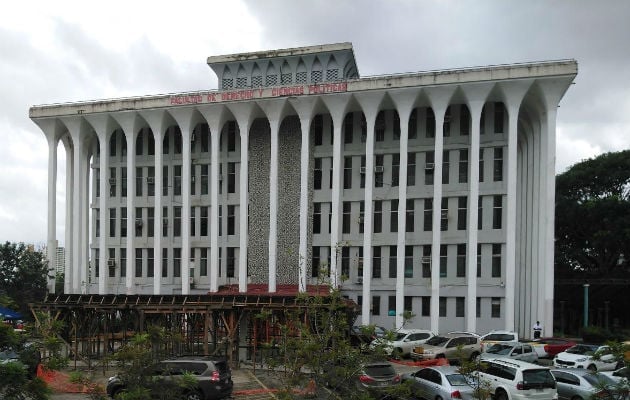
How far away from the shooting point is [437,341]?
2756cm

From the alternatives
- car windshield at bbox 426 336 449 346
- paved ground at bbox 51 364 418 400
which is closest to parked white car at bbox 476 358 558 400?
paved ground at bbox 51 364 418 400

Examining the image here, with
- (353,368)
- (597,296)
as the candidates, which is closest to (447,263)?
(597,296)

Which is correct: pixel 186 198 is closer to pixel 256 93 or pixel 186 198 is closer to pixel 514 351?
pixel 256 93

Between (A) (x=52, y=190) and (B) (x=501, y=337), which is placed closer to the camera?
(B) (x=501, y=337)

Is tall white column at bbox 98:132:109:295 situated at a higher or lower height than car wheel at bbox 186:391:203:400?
higher

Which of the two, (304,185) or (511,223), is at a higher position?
(304,185)

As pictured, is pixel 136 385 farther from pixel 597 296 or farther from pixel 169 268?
pixel 597 296

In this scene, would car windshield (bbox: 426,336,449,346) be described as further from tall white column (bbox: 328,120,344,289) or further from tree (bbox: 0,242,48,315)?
tree (bbox: 0,242,48,315)

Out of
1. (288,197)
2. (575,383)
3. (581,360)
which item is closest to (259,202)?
(288,197)

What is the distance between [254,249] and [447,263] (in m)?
14.9

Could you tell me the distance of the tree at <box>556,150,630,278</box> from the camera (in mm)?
45125

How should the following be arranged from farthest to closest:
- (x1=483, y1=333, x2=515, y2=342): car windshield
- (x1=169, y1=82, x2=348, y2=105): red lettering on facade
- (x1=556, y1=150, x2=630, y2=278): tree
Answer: (x1=556, y1=150, x2=630, y2=278): tree → (x1=169, y1=82, x2=348, y2=105): red lettering on facade → (x1=483, y1=333, x2=515, y2=342): car windshield

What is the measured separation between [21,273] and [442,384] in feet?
142

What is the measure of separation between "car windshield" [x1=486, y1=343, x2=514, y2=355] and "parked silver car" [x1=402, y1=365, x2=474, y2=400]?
8.63 m
